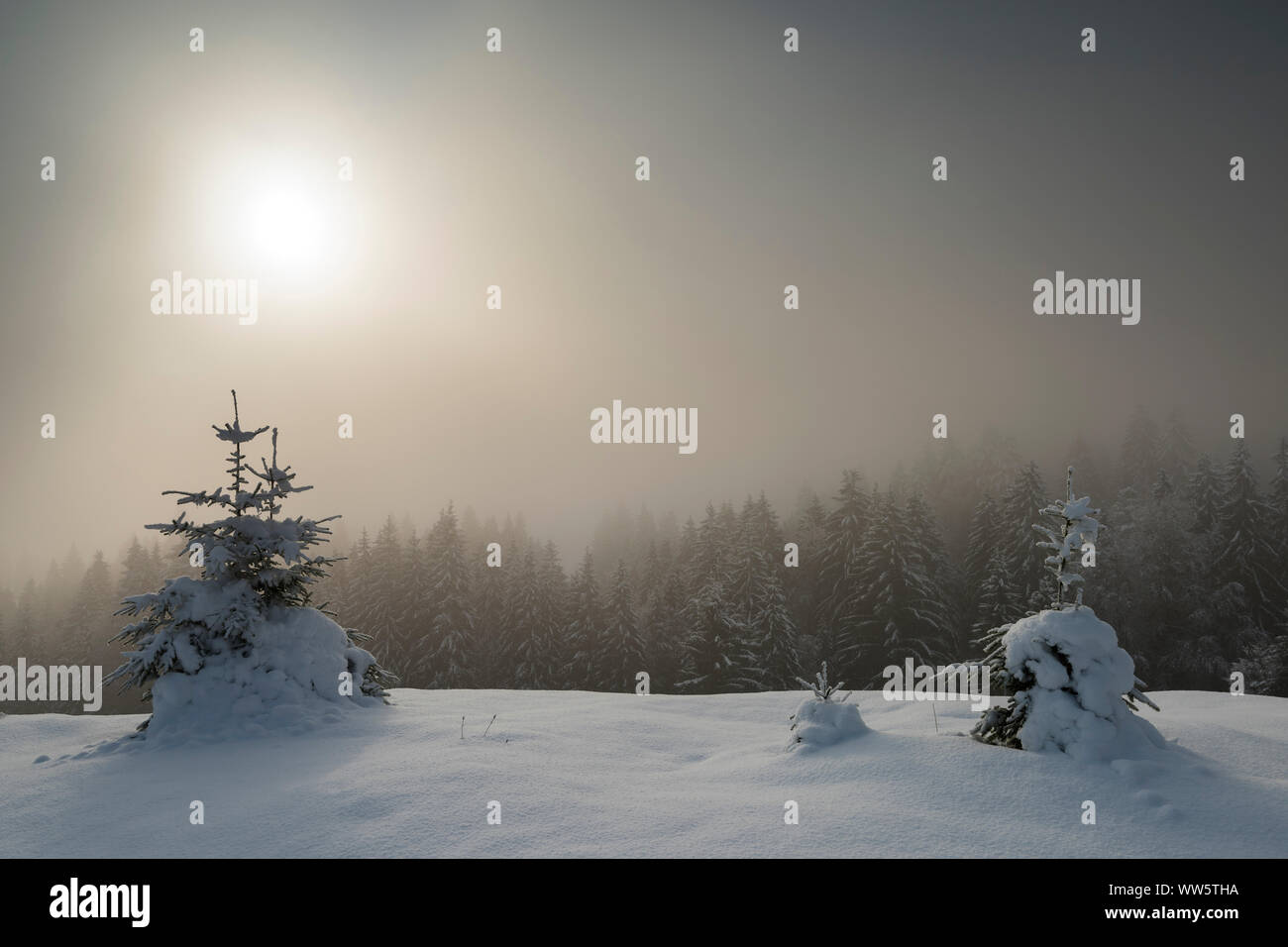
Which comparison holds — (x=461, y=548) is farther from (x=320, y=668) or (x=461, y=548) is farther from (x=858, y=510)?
(x=320, y=668)

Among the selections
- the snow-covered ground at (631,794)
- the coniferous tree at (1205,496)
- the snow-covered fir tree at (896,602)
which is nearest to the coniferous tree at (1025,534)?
the snow-covered fir tree at (896,602)

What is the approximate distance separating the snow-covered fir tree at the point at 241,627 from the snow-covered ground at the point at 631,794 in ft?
2.82

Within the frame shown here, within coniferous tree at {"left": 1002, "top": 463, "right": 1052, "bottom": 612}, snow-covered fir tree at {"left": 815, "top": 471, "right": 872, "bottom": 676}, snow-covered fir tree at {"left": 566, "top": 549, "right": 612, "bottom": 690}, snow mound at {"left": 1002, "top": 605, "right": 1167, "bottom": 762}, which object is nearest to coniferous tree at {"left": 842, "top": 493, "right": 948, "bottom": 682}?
snow-covered fir tree at {"left": 815, "top": 471, "right": 872, "bottom": 676}

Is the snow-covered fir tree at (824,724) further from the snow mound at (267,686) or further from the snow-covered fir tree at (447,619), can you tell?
the snow-covered fir tree at (447,619)

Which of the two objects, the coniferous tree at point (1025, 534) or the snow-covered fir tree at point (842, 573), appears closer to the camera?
the coniferous tree at point (1025, 534)

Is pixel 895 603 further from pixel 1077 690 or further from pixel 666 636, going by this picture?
pixel 1077 690

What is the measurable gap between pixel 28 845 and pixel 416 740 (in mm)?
3523

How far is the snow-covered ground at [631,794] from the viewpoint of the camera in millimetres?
5105

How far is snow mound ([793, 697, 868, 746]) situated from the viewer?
762 cm

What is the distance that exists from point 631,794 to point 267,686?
6103 mm

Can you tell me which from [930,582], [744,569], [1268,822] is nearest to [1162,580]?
[930,582]

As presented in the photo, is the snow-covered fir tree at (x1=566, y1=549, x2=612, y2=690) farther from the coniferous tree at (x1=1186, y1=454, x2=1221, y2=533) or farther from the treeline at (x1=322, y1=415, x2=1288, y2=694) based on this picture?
the coniferous tree at (x1=1186, y1=454, x2=1221, y2=533)
